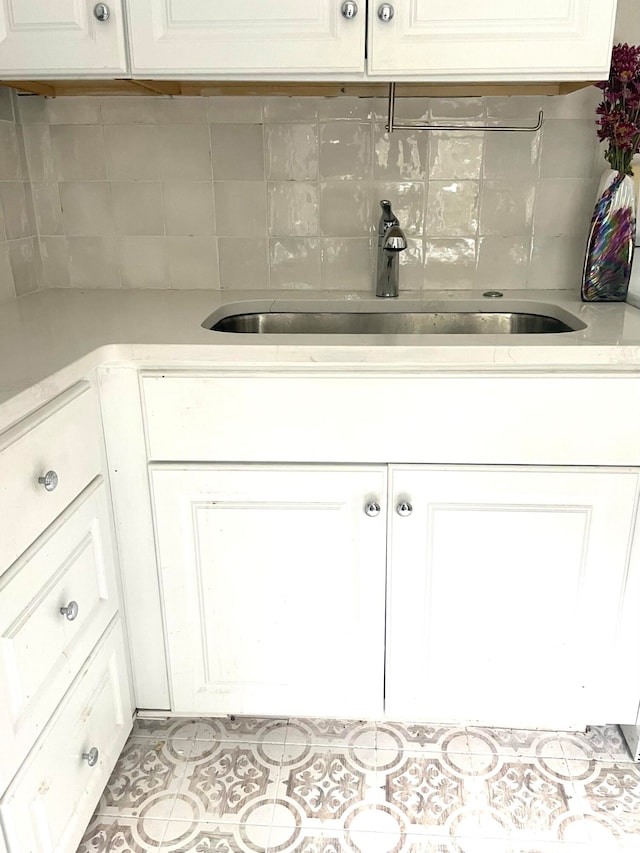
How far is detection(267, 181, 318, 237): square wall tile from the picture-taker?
1.62 m

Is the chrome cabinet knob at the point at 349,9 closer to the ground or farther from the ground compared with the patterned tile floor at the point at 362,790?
farther from the ground

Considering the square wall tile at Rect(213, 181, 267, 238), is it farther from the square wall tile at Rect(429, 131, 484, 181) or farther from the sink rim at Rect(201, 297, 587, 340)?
the square wall tile at Rect(429, 131, 484, 181)

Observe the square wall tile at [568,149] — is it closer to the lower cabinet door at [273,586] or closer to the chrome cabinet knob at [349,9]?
the chrome cabinet knob at [349,9]

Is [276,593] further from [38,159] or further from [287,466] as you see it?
[38,159]

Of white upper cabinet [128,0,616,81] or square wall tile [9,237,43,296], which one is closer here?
white upper cabinet [128,0,616,81]

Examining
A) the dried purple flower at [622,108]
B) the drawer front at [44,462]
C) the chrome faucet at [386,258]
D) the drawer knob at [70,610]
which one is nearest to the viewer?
the drawer front at [44,462]

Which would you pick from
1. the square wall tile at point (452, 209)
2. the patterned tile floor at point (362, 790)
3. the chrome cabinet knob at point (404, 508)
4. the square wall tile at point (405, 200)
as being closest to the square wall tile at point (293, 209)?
the square wall tile at point (405, 200)

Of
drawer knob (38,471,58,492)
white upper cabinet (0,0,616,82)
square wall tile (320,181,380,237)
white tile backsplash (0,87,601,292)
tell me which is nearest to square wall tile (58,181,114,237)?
white tile backsplash (0,87,601,292)

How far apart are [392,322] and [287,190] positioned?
401 mm

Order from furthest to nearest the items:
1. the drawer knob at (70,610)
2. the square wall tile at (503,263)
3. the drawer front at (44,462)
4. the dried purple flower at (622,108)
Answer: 1. the square wall tile at (503,263)
2. the dried purple flower at (622,108)
3. the drawer knob at (70,610)
4. the drawer front at (44,462)

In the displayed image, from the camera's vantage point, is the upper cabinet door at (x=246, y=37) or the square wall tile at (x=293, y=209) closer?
the upper cabinet door at (x=246, y=37)

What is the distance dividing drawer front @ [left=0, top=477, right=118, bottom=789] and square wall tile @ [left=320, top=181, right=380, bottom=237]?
829 mm

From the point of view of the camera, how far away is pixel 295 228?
64.9 inches

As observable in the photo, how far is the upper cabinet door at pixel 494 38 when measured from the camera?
1.23 m
